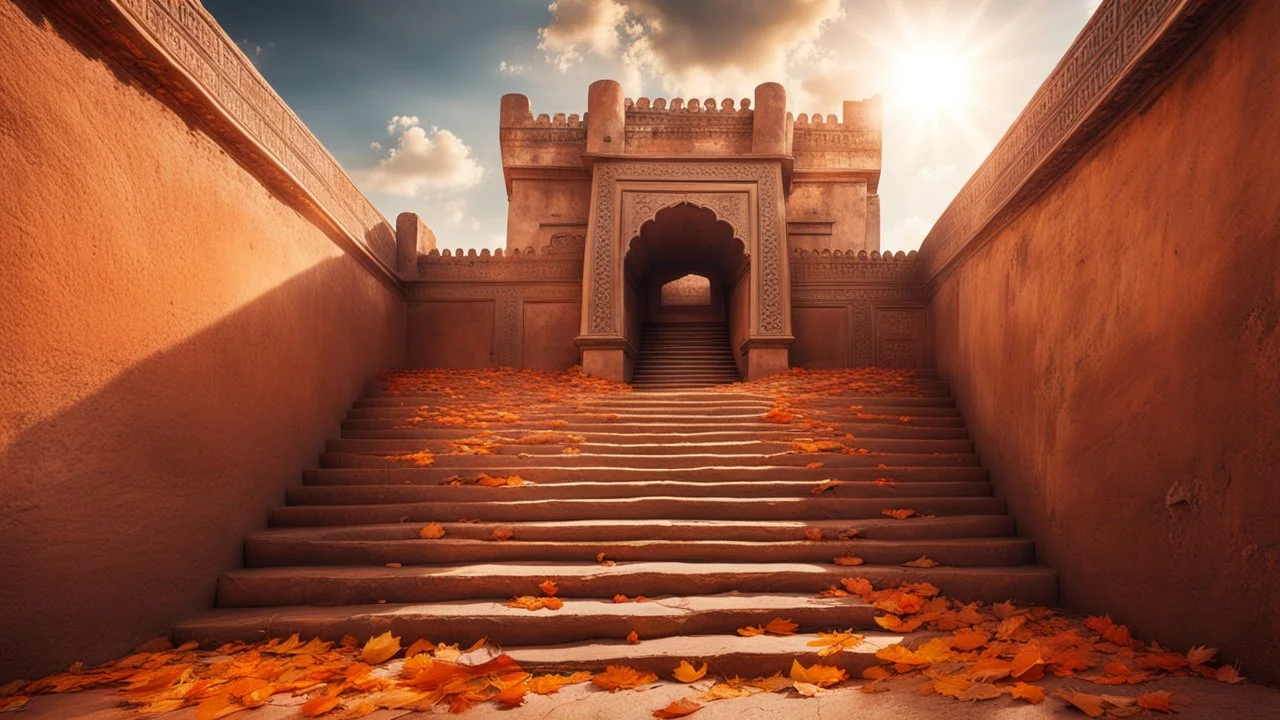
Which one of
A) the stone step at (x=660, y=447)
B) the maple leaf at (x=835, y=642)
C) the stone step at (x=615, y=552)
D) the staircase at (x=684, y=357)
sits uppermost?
the staircase at (x=684, y=357)

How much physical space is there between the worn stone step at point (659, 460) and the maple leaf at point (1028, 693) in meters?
3.28

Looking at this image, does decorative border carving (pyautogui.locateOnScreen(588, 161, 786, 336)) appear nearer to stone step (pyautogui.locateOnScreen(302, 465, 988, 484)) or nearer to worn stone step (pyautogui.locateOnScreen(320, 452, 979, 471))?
worn stone step (pyautogui.locateOnScreen(320, 452, 979, 471))

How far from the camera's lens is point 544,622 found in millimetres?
3867

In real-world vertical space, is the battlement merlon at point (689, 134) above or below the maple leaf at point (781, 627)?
above

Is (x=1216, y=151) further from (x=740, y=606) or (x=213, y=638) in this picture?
(x=213, y=638)

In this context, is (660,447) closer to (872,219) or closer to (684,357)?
(684,357)

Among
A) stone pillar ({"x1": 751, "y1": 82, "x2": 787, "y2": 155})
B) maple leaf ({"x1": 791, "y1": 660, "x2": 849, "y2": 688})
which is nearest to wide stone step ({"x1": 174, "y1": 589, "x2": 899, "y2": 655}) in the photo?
maple leaf ({"x1": 791, "y1": 660, "x2": 849, "y2": 688})

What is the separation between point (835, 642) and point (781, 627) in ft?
1.18

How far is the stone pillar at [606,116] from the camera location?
12648 mm

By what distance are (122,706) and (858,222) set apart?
56.2 feet

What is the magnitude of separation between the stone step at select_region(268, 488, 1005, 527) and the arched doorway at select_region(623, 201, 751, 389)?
247 inches

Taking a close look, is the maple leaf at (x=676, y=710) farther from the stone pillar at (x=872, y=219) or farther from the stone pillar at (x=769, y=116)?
the stone pillar at (x=872, y=219)

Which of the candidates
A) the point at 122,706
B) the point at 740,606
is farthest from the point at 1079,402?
the point at 122,706

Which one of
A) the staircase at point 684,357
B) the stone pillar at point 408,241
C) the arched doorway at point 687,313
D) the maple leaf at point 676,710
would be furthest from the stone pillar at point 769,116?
the maple leaf at point 676,710
